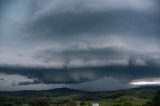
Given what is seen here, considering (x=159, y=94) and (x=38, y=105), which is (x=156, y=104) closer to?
(x=159, y=94)

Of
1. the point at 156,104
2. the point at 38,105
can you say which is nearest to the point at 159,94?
the point at 156,104
